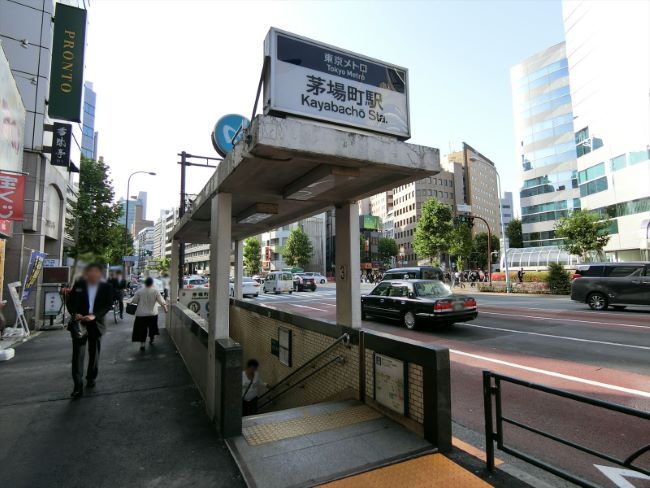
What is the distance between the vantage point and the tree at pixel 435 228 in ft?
128

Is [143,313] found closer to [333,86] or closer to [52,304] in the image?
[52,304]

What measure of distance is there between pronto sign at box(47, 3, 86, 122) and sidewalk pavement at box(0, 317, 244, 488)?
Answer: 935cm

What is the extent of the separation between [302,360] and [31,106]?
1257 centimetres

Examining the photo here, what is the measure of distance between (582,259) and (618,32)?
22.8 m

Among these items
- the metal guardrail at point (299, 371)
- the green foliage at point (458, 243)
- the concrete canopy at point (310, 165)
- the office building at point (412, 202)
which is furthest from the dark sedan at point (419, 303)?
the office building at point (412, 202)

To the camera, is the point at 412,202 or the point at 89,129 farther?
the point at 412,202

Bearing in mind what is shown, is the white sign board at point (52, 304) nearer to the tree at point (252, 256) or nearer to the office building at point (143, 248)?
the office building at point (143, 248)

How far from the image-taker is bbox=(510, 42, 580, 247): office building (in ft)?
183

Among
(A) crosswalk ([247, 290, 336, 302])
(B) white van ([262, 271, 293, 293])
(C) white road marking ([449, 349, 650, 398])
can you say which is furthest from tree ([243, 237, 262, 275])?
(C) white road marking ([449, 349, 650, 398])

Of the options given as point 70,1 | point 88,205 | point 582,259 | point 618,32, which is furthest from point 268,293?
point 618,32

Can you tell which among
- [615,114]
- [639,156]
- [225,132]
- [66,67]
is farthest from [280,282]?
[615,114]

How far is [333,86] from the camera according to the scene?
12.4 ft

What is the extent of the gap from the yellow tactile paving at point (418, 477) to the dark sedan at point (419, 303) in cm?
774

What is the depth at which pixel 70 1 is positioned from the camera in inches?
560
